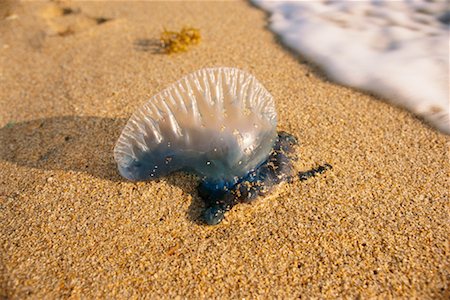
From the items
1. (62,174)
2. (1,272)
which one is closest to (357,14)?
(62,174)

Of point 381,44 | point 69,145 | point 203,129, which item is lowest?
point 69,145

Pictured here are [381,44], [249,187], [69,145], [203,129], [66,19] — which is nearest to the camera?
A: [203,129]

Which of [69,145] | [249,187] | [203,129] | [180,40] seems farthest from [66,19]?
[249,187]

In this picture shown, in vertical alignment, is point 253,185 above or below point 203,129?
A: below

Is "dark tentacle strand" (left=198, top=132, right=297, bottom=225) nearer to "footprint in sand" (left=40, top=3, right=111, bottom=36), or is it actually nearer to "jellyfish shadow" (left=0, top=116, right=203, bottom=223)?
"jellyfish shadow" (left=0, top=116, right=203, bottom=223)

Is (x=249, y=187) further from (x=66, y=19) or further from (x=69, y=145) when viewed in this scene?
(x=66, y=19)

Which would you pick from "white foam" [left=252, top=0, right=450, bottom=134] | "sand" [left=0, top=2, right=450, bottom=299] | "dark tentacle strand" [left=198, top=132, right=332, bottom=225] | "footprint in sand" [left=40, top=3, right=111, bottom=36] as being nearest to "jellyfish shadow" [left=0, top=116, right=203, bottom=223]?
"sand" [left=0, top=2, right=450, bottom=299]

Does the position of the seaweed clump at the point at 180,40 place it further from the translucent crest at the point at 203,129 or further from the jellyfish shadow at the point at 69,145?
the translucent crest at the point at 203,129
